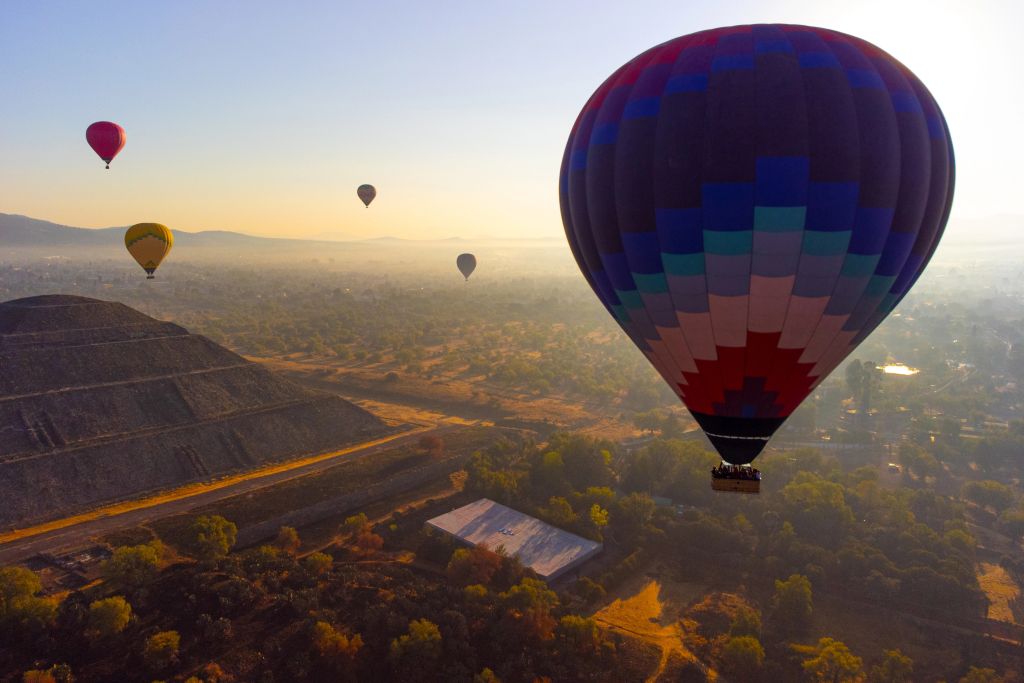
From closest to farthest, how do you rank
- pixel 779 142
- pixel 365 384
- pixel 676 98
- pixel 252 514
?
1. pixel 779 142
2. pixel 676 98
3. pixel 252 514
4. pixel 365 384

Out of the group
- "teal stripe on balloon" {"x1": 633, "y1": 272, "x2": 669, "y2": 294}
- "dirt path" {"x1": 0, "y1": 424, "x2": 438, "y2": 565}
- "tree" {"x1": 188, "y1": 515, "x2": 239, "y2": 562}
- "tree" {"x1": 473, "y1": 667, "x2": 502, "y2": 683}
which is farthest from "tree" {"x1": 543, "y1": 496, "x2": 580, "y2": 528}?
"teal stripe on balloon" {"x1": 633, "y1": 272, "x2": 669, "y2": 294}

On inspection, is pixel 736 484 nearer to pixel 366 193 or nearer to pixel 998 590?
pixel 998 590

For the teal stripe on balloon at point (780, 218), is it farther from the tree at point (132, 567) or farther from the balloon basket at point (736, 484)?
the tree at point (132, 567)

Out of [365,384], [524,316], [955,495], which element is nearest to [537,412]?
[365,384]

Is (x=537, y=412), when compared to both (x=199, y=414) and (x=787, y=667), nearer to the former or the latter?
(x=199, y=414)

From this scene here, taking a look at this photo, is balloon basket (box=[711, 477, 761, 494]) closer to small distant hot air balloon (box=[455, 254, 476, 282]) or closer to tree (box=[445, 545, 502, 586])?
tree (box=[445, 545, 502, 586])
